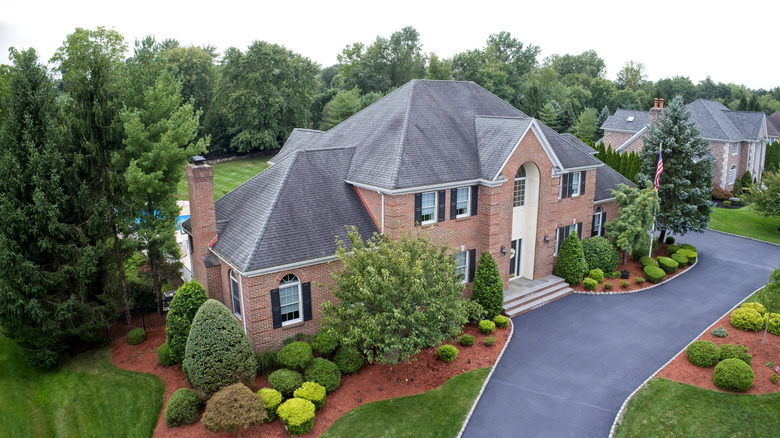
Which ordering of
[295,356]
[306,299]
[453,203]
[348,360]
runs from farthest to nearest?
[453,203], [306,299], [348,360], [295,356]

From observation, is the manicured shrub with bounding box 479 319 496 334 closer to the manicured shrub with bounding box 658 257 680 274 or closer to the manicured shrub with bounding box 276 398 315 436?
the manicured shrub with bounding box 276 398 315 436

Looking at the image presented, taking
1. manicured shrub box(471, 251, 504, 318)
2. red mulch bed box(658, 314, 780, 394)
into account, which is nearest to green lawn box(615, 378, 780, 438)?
red mulch bed box(658, 314, 780, 394)

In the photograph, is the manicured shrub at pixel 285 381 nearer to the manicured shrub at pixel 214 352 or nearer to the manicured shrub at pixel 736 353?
the manicured shrub at pixel 214 352

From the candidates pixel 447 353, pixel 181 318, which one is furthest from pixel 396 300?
pixel 181 318

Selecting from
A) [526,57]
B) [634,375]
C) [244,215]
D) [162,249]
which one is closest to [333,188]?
[244,215]

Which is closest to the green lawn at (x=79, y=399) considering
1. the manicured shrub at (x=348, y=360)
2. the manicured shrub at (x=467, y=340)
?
the manicured shrub at (x=348, y=360)

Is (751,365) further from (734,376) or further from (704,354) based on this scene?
(734,376)

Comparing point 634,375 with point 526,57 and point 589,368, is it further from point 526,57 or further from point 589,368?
point 526,57
